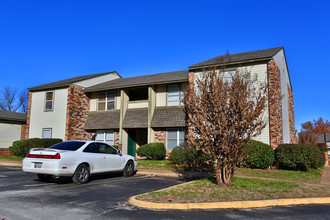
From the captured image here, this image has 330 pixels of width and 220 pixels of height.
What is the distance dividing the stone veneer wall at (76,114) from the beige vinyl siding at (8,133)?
25.5ft

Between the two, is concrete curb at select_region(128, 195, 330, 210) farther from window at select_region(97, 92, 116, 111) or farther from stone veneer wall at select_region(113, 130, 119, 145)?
window at select_region(97, 92, 116, 111)

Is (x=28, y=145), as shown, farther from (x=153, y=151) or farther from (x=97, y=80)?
(x=153, y=151)

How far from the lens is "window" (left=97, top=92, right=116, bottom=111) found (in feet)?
71.7

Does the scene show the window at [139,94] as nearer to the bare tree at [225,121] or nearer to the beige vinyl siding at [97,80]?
the beige vinyl siding at [97,80]

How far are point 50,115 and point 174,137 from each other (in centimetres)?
1117

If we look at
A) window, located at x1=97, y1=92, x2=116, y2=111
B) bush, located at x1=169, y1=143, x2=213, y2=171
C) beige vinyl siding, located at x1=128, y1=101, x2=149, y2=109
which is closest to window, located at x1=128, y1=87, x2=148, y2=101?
beige vinyl siding, located at x1=128, y1=101, x2=149, y2=109

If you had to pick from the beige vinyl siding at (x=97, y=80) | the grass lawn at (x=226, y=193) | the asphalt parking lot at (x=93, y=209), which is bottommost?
the asphalt parking lot at (x=93, y=209)

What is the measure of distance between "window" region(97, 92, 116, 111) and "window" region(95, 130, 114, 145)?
1999 mm

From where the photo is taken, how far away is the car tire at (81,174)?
874 centimetres

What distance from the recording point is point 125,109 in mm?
20484

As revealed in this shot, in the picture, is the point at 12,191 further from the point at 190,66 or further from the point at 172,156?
the point at 190,66

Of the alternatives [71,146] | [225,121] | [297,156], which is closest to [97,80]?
[71,146]

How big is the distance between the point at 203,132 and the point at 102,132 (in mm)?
15224

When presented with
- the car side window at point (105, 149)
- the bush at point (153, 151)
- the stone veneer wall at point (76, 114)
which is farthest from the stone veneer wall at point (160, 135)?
the car side window at point (105, 149)
